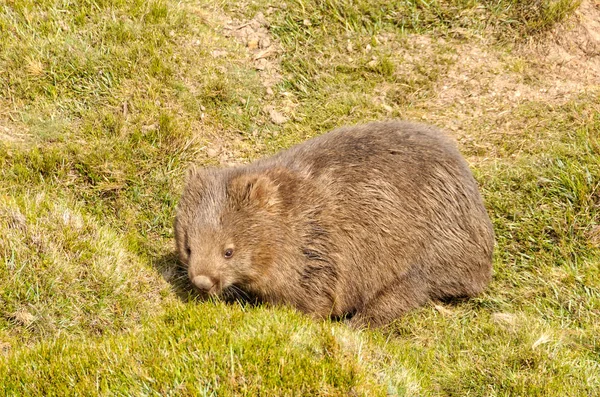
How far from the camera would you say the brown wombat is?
15.7 ft

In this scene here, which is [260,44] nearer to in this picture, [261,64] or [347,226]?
[261,64]

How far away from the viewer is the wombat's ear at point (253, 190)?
4.77 m

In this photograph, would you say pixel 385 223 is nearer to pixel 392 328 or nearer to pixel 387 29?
pixel 392 328

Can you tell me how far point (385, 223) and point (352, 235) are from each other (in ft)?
0.81

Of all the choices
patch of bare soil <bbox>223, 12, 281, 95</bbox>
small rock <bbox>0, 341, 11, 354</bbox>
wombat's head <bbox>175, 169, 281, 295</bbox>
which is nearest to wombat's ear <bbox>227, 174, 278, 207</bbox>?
wombat's head <bbox>175, 169, 281, 295</bbox>

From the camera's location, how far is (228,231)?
473 cm

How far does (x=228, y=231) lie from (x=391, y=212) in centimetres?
116

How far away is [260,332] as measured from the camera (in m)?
4.26

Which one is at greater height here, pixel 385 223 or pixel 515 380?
pixel 385 223

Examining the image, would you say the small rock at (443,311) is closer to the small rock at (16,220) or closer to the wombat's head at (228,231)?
the wombat's head at (228,231)

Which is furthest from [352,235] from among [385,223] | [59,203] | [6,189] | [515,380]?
[6,189]

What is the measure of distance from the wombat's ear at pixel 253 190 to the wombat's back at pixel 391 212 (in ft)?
0.72

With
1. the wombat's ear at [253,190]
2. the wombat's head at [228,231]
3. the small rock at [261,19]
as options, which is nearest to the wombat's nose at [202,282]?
the wombat's head at [228,231]

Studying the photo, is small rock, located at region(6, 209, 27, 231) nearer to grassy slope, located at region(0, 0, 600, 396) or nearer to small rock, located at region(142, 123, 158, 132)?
grassy slope, located at region(0, 0, 600, 396)
